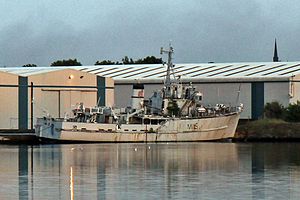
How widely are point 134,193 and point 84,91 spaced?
55.3m

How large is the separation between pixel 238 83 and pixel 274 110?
4529 mm

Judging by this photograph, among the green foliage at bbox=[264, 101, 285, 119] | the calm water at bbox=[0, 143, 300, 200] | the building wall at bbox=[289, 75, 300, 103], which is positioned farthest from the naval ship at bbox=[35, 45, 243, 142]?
the calm water at bbox=[0, 143, 300, 200]

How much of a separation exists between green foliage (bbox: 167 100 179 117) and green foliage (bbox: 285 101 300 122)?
11.1 m

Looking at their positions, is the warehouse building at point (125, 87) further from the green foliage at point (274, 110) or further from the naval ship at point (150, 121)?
the naval ship at point (150, 121)

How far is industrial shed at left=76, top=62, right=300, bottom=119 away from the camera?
8512 cm

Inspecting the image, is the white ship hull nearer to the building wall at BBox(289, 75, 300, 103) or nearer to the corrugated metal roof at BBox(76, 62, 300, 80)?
the building wall at BBox(289, 75, 300, 103)

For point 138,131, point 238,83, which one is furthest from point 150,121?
point 238,83

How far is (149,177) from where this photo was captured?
35.2 metres

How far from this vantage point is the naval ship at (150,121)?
244 ft

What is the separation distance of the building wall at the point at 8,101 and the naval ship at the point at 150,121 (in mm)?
4201

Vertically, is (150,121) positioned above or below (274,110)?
below

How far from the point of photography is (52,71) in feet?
270

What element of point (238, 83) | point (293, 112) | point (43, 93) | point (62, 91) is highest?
point (238, 83)

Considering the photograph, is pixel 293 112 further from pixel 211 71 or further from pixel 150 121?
pixel 150 121
